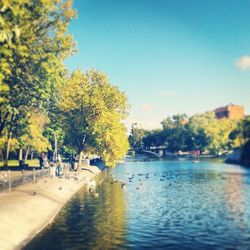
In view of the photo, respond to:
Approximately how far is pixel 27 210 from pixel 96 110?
41.9 meters

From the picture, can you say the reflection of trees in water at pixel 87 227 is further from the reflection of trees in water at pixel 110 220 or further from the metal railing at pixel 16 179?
the metal railing at pixel 16 179

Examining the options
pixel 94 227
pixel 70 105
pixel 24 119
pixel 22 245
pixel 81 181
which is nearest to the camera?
pixel 22 245

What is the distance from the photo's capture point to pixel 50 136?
311 ft

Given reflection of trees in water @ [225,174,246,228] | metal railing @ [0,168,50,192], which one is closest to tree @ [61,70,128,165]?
metal railing @ [0,168,50,192]

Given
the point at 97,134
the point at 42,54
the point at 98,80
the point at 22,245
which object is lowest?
the point at 22,245

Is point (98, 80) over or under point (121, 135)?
A: over

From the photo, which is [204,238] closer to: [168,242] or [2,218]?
[168,242]

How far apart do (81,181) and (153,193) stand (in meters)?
16.2

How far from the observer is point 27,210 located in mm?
34719

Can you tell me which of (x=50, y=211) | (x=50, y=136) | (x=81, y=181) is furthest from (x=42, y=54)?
(x=50, y=136)

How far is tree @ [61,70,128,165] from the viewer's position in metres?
74.5

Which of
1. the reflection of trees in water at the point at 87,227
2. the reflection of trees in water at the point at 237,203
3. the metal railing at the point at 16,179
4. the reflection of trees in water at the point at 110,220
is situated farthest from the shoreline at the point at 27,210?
the reflection of trees in water at the point at 237,203

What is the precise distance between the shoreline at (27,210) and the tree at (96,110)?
23.7 meters

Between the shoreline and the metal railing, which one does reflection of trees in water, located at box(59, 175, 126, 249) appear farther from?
the metal railing
